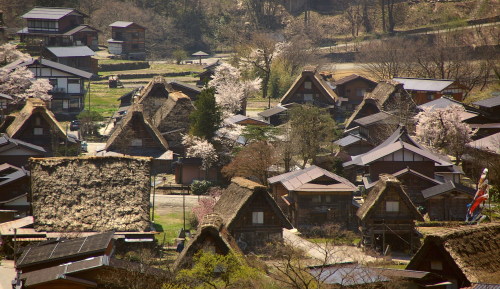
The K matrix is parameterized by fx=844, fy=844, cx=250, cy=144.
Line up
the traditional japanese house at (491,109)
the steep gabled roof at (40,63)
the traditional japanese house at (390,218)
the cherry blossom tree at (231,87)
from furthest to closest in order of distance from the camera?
the steep gabled roof at (40,63) → the cherry blossom tree at (231,87) → the traditional japanese house at (491,109) → the traditional japanese house at (390,218)

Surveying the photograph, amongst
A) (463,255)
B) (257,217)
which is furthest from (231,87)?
(463,255)

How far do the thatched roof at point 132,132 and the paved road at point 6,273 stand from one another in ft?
67.4

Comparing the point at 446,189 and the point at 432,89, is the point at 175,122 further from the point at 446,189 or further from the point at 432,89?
the point at 432,89

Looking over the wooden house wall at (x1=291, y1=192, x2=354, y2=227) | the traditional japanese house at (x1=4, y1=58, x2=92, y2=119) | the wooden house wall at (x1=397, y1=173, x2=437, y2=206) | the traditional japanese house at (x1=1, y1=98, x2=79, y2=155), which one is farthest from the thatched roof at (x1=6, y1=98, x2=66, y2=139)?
the wooden house wall at (x1=397, y1=173, x2=437, y2=206)

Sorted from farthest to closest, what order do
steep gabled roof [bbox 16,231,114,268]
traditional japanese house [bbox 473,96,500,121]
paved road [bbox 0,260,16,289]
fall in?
traditional japanese house [bbox 473,96,500,121] < paved road [bbox 0,260,16,289] < steep gabled roof [bbox 16,231,114,268]

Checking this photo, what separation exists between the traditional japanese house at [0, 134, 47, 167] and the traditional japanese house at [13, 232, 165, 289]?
21208 mm

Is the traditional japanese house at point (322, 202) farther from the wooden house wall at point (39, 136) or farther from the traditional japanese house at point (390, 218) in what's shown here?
the wooden house wall at point (39, 136)

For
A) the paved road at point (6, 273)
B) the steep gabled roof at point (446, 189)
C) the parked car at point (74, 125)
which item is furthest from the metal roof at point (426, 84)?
the paved road at point (6, 273)

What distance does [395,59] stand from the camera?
78688mm

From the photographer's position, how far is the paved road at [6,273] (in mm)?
28844

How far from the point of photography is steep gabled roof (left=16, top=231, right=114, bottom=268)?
26.8m

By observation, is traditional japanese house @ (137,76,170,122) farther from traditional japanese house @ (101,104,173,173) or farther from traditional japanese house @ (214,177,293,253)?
traditional japanese house @ (214,177,293,253)

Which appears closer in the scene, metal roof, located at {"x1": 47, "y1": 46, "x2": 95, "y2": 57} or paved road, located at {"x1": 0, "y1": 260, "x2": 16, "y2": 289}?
paved road, located at {"x1": 0, "y1": 260, "x2": 16, "y2": 289}

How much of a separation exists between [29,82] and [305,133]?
24.0 meters
